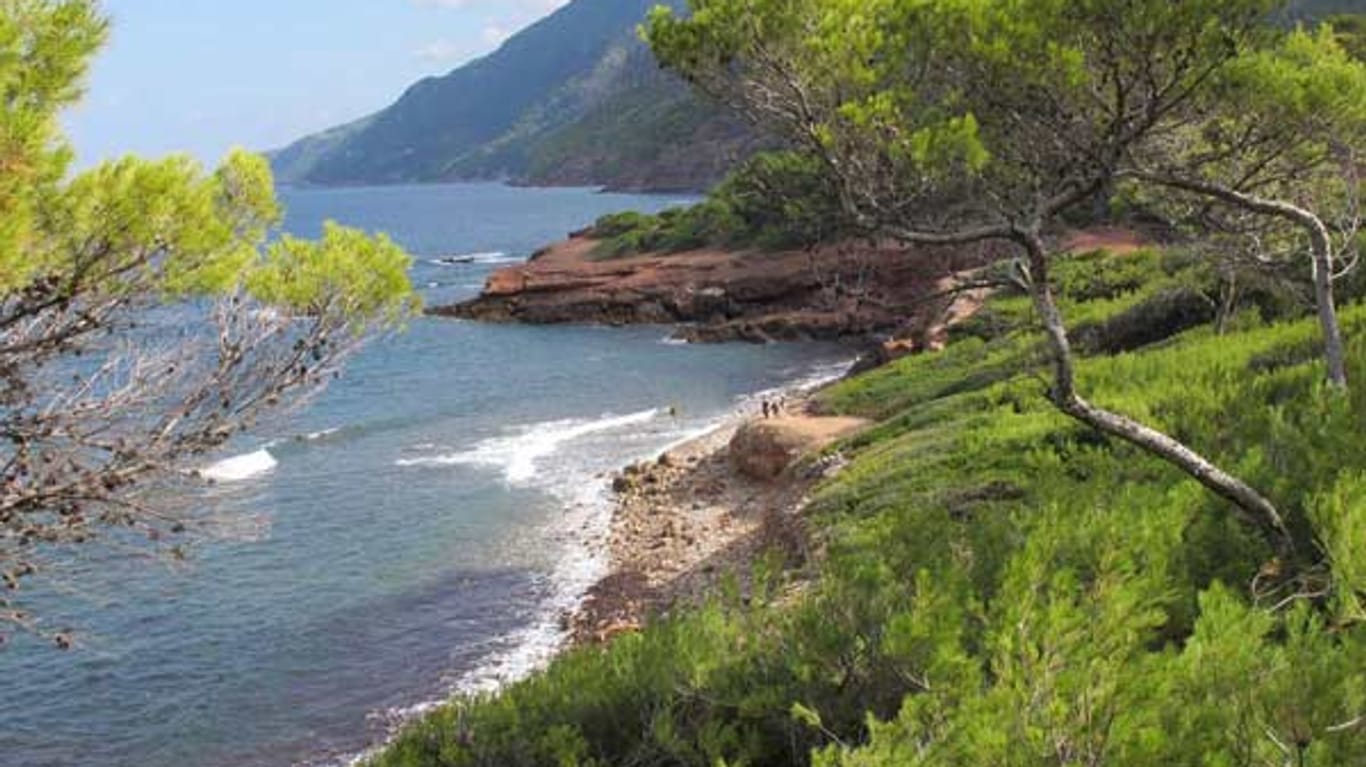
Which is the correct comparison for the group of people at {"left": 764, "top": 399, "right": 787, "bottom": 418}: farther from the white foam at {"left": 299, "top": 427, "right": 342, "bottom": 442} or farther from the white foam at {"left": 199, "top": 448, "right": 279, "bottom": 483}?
the white foam at {"left": 199, "top": 448, "right": 279, "bottom": 483}

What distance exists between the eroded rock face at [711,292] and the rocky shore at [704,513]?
18573 millimetres

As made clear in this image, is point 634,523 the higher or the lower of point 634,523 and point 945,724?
the lower

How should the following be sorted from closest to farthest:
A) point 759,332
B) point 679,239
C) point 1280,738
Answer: point 1280,738, point 759,332, point 679,239

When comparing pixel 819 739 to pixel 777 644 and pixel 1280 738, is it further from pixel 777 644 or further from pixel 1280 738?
pixel 1280 738

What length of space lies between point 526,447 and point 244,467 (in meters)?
8.29

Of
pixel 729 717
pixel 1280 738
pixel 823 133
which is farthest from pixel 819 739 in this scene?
pixel 823 133

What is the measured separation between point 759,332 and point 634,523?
2822 cm

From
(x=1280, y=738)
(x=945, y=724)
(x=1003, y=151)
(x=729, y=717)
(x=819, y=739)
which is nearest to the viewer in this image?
(x=1280, y=738)

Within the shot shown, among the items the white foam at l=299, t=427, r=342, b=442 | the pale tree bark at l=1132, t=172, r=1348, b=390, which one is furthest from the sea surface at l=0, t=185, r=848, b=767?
the pale tree bark at l=1132, t=172, r=1348, b=390

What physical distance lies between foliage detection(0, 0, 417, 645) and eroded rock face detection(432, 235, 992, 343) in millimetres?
38320

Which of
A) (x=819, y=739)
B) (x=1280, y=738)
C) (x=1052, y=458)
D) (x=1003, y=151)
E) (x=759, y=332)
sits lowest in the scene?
(x=759, y=332)

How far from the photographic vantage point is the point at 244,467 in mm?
34656

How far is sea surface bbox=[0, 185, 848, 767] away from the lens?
18969 mm

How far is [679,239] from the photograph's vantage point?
229ft
